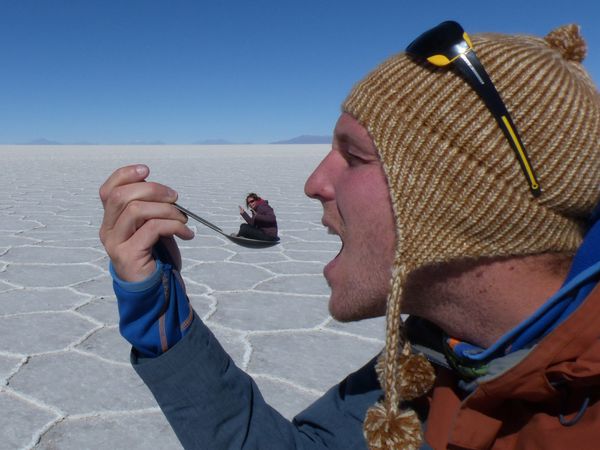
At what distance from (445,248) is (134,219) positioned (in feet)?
1.60

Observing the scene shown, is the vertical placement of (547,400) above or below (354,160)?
below

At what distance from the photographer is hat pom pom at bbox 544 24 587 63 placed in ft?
3.52

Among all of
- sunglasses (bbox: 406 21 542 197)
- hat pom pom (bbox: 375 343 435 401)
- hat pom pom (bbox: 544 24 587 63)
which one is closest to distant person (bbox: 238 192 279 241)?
hat pom pom (bbox: 375 343 435 401)

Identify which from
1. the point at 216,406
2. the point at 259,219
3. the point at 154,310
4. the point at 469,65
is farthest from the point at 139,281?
the point at 259,219

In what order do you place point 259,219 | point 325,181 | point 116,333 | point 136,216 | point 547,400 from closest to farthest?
1. point 547,400
2. point 136,216
3. point 325,181
4. point 259,219
5. point 116,333

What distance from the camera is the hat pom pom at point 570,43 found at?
1.07 metres

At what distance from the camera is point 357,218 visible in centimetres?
107

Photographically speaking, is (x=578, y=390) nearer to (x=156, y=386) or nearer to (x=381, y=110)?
(x=381, y=110)

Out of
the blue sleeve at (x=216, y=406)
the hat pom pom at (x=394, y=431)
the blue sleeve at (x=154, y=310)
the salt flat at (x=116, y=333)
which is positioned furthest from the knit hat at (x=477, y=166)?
the salt flat at (x=116, y=333)

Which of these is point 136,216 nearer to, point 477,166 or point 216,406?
point 216,406

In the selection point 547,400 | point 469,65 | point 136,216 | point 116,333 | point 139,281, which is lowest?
point 116,333

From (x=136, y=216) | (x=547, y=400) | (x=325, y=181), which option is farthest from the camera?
(x=325, y=181)

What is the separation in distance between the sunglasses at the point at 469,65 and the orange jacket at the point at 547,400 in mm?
241

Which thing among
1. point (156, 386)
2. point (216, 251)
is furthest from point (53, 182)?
point (156, 386)
